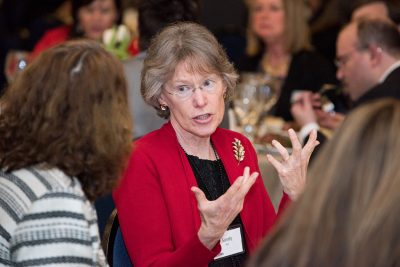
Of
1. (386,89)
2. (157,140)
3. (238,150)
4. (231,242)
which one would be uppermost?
(157,140)

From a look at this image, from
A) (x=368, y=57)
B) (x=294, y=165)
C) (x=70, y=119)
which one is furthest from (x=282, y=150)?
(x=368, y=57)

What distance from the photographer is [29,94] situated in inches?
89.4

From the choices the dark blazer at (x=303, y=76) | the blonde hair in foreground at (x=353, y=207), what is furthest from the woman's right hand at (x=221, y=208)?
the dark blazer at (x=303, y=76)

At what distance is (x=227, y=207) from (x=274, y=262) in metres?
0.83

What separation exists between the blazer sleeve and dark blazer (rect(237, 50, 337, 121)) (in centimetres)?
300

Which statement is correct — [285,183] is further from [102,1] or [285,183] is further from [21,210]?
[102,1]

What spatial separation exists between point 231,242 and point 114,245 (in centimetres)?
39

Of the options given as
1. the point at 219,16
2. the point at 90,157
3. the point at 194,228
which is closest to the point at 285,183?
the point at 194,228

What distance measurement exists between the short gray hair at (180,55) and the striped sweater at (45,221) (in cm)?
74

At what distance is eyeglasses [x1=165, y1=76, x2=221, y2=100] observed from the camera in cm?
289

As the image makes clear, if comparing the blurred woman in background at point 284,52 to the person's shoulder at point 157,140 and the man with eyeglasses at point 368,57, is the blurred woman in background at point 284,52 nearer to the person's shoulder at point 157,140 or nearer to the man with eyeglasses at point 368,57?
the man with eyeglasses at point 368,57

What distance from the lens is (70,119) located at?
224cm

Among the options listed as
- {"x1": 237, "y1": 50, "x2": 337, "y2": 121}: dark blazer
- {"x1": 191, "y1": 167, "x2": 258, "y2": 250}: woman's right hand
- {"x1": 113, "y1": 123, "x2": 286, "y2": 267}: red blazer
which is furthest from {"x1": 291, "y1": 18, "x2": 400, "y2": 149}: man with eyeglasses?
{"x1": 191, "y1": 167, "x2": 258, "y2": 250}: woman's right hand

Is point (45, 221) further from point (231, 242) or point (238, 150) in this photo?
point (238, 150)
